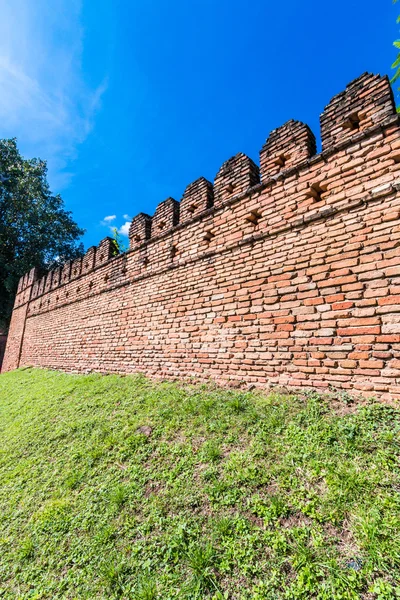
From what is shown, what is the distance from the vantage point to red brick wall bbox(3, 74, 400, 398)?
8.91ft

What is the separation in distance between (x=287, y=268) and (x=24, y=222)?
59.3 ft

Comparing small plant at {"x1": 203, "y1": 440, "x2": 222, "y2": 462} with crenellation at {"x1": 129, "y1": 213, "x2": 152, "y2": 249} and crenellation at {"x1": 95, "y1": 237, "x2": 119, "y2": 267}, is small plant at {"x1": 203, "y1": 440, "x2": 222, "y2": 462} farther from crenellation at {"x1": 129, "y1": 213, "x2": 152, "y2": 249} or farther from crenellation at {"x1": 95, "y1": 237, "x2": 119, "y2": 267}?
crenellation at {"x1": 95, "y1": 237, "x2": 119, "y2": 267}

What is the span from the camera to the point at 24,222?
1653 cm

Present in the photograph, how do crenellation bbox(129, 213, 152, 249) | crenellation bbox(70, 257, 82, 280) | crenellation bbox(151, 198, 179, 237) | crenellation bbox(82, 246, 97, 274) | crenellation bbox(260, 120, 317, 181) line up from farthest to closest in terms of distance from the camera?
1. crenellation bbox(70, 257, 82, 280)
2. crenellation bbox(82, 246, 97, 274)
3. crenellation bbox(129, 213, 152, 249)
4. crenellation bbox(151, 198, 179, 237)
5. crenellation bbox(260, 120, 317, 181)

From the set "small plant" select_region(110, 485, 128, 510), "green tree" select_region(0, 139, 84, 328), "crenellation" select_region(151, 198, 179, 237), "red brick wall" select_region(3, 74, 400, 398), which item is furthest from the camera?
"green tree" select_region(0, 139, 84, 328)

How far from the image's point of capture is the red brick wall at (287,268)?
2717 mm

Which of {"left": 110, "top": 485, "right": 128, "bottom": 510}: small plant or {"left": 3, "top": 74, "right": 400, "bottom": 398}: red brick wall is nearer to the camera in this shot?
{"left": 110, "top": 485, "right": 128, "bottom": 510}: small plant

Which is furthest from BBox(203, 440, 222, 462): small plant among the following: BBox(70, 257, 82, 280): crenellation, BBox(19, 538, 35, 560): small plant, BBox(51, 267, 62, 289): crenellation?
BBox(51, 267, 62, 289): crenellation

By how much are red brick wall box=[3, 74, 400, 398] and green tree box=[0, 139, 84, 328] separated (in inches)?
554

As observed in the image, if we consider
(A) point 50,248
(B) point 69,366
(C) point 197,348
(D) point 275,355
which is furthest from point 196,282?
(A) point 50,248

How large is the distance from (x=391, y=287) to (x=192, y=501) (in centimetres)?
257

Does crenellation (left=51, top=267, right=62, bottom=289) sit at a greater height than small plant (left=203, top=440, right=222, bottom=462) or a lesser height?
greater

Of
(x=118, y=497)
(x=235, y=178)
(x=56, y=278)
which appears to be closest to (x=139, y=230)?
(x=235, y=178)

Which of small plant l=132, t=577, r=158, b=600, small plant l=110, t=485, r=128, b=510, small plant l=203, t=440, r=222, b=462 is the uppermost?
small plant l=203, t=440, r=222, b=462
